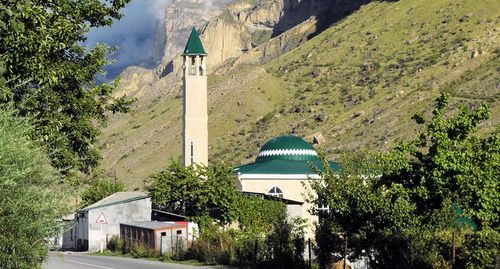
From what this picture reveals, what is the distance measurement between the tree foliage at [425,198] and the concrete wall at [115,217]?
22251 millimetres

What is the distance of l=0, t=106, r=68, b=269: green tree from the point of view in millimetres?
10578

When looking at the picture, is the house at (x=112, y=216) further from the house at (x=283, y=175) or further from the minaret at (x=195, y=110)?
the minaret at (x=195, y=110)

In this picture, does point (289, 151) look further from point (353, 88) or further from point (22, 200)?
point (353, 88)

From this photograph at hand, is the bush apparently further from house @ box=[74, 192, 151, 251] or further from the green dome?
the green dome

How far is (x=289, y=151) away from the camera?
53188 mm

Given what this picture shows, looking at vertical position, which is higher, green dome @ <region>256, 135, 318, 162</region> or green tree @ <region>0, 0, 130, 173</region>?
green dome @ <region>256, 135, 318, 162</region>

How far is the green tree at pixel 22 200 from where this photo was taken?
1058cm

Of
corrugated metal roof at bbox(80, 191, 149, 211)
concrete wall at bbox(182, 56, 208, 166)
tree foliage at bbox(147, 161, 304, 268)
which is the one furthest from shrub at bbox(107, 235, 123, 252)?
concrete wall at bbox(182, 56, 208, 166)

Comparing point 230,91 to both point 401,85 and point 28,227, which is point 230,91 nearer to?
point 401,85

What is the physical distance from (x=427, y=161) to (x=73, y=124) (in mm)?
7159

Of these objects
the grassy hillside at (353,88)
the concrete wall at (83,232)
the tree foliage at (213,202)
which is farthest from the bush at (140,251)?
the grassy hillside at (353,88)

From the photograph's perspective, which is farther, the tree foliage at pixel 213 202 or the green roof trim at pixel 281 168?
the green roof trim at pixel 281 168

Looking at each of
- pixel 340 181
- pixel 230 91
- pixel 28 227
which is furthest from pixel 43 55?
pixel 230 91

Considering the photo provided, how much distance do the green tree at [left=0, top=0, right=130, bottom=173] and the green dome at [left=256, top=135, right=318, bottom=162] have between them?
116 ft
